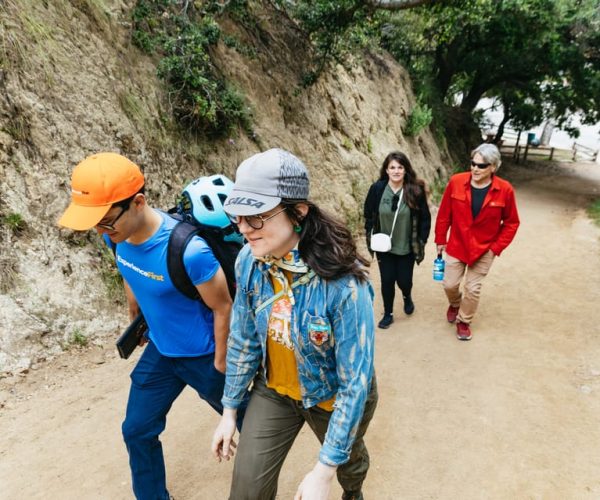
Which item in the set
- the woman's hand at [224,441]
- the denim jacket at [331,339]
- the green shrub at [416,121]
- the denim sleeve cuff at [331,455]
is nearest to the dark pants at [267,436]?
the woman's hand at [224,441]

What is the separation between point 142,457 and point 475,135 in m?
17.8

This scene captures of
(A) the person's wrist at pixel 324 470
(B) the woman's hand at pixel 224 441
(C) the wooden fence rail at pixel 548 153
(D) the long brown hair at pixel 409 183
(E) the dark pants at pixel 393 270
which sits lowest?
(C) the wooden fence rail at pixel 548 153

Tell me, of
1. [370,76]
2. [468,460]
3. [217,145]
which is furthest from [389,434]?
[370,76]

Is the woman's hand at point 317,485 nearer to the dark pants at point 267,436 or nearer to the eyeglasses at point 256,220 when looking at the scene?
the dark pants at point 267,436

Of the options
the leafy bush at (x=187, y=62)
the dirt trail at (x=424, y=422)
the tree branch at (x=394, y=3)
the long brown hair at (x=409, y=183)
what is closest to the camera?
the dirt trail at (x=424, y=422)

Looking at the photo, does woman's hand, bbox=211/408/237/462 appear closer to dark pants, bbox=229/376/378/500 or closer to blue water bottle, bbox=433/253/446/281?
dark pants, bbox=229/376/378/500

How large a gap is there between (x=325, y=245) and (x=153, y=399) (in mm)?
1393

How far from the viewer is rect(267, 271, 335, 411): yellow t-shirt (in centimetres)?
188

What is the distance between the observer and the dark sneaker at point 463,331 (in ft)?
16.2

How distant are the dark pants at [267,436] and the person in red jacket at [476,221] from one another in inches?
113

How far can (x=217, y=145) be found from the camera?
6504mm

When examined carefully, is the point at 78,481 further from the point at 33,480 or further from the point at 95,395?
the point at 95,395

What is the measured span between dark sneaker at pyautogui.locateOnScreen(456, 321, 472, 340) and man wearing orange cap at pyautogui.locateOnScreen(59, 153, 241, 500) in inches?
130

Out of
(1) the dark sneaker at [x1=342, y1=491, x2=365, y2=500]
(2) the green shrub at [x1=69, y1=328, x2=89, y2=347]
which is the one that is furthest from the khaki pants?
(2) the green shrub at [x1=69, y1=328, x2=89, y2=347]
